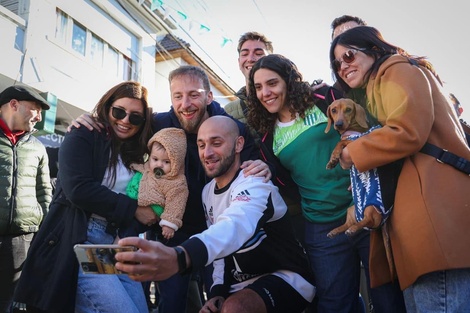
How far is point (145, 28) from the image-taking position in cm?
1480

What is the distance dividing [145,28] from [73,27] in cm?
374

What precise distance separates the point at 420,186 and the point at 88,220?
7.00ft

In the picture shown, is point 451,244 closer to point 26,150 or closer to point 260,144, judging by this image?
point 260,144

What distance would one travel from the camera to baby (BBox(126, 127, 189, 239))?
9.43 ft

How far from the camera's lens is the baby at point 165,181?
2875 mm

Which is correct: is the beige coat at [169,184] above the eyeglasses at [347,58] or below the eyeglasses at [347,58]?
below

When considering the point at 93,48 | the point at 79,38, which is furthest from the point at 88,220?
the point at 93,48

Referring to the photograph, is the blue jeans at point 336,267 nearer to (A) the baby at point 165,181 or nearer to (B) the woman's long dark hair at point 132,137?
(A) the baby at point 165,181

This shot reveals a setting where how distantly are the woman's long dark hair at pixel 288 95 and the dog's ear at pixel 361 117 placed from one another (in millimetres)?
491

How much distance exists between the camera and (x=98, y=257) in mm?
1622

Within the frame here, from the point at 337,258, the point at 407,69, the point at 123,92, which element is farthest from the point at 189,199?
the point at 407,69

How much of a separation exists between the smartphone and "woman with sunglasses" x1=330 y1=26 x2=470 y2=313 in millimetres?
1346

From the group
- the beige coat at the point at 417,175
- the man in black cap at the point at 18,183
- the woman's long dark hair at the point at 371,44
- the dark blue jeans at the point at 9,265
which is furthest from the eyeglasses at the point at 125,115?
the dark blue jeans at the point at 9,265

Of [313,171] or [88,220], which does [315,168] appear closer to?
[313,171]
